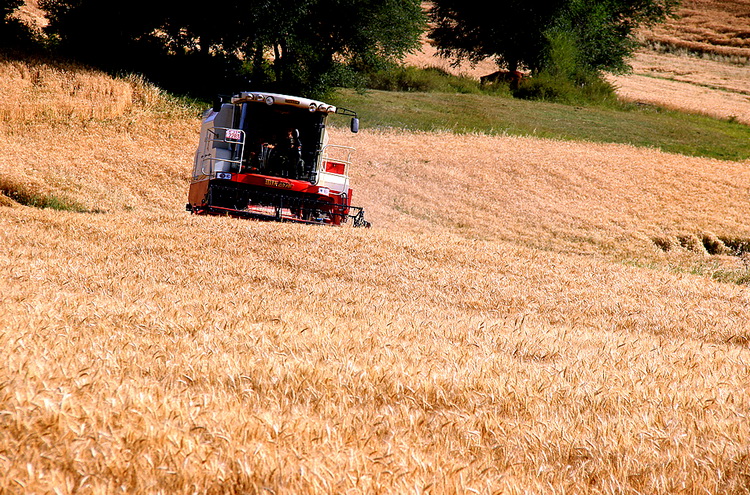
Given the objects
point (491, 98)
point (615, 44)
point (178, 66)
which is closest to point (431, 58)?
point (615, 44)

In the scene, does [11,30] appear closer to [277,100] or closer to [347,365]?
[277,100]

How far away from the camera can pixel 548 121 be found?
1570 inches

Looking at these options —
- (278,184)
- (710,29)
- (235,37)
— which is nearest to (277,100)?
(278,184)

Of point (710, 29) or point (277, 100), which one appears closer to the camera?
point (277, 100)

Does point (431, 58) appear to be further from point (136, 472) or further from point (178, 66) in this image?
point (136, 472)

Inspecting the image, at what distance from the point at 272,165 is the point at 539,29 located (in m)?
42.9

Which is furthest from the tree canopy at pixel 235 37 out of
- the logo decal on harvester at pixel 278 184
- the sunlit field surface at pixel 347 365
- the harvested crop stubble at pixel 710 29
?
the harvested crop stubble at pixel 710 29

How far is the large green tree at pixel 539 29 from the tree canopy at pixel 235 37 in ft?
48.0

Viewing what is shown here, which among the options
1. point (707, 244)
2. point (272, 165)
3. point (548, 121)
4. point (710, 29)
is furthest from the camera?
point (710, 29)

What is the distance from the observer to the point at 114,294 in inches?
235

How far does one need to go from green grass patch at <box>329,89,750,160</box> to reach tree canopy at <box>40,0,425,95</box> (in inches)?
116

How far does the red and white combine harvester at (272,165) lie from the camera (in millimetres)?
15016

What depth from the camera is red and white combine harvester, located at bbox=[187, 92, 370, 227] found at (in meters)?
15.0

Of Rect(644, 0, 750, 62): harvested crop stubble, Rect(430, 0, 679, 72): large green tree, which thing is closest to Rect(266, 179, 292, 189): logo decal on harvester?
Rect(430, 0, 679, 72): large green tree
